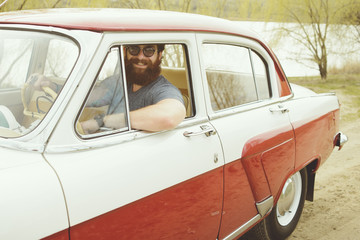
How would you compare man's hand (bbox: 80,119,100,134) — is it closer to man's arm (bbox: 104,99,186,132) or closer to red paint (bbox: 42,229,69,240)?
man's arm (bbox: 104,99,186,132)

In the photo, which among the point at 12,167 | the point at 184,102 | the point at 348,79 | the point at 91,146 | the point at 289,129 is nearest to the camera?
the point at 12,167

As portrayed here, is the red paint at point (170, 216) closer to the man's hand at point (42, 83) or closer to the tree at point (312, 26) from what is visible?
the man's hand at point (42, 83)

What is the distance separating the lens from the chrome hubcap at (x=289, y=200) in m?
3.20

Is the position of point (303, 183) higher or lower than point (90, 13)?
lower

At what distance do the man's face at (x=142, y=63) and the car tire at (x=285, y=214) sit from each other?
1495 millimetres

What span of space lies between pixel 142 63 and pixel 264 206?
1334 millimetres

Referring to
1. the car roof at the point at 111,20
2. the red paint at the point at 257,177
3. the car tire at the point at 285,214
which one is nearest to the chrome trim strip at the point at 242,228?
the red paint at the point at 257,177

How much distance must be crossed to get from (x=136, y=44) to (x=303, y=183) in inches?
86.2

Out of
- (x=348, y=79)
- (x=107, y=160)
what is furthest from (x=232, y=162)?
(x=348, y=79)

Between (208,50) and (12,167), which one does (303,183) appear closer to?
(208,50)

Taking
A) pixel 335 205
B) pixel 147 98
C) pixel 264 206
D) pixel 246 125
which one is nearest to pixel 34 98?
pixel 147 98

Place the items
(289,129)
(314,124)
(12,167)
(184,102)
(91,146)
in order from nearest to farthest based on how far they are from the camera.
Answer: (12,167) → (91,146) → (184,102) → (289,129) → (314,124)

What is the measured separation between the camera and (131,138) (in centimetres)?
187

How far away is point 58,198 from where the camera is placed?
1503mm
